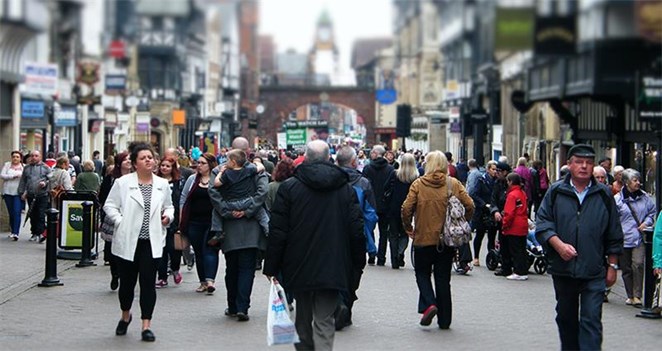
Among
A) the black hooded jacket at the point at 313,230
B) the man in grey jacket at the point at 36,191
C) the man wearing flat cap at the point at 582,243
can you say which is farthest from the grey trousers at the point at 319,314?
the man in grey jacket at the point at 36,191

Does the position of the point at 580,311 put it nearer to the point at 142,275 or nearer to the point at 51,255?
the point at 142,275

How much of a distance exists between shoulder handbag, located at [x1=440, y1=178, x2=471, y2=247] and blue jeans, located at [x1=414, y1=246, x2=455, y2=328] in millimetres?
142

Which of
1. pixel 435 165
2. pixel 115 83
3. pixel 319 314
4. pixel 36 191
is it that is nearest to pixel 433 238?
pixel 435 165

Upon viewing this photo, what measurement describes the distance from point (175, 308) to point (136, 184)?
2.95 m

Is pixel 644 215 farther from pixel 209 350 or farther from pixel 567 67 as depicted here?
pixel 567 67

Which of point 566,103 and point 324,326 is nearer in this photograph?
point 566,103

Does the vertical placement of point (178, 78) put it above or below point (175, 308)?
above

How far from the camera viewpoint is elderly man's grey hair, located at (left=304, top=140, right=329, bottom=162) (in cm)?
921

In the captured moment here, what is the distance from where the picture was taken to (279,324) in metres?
8.88

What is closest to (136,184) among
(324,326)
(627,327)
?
(324,326)

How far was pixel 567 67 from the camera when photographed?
3305mm

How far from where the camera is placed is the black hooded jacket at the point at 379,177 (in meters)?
18.7

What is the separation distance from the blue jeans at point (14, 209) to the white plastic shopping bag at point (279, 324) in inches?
524

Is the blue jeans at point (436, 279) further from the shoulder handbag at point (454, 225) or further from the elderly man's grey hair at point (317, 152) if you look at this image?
the elderly man's grey hair at point (317, 152)
